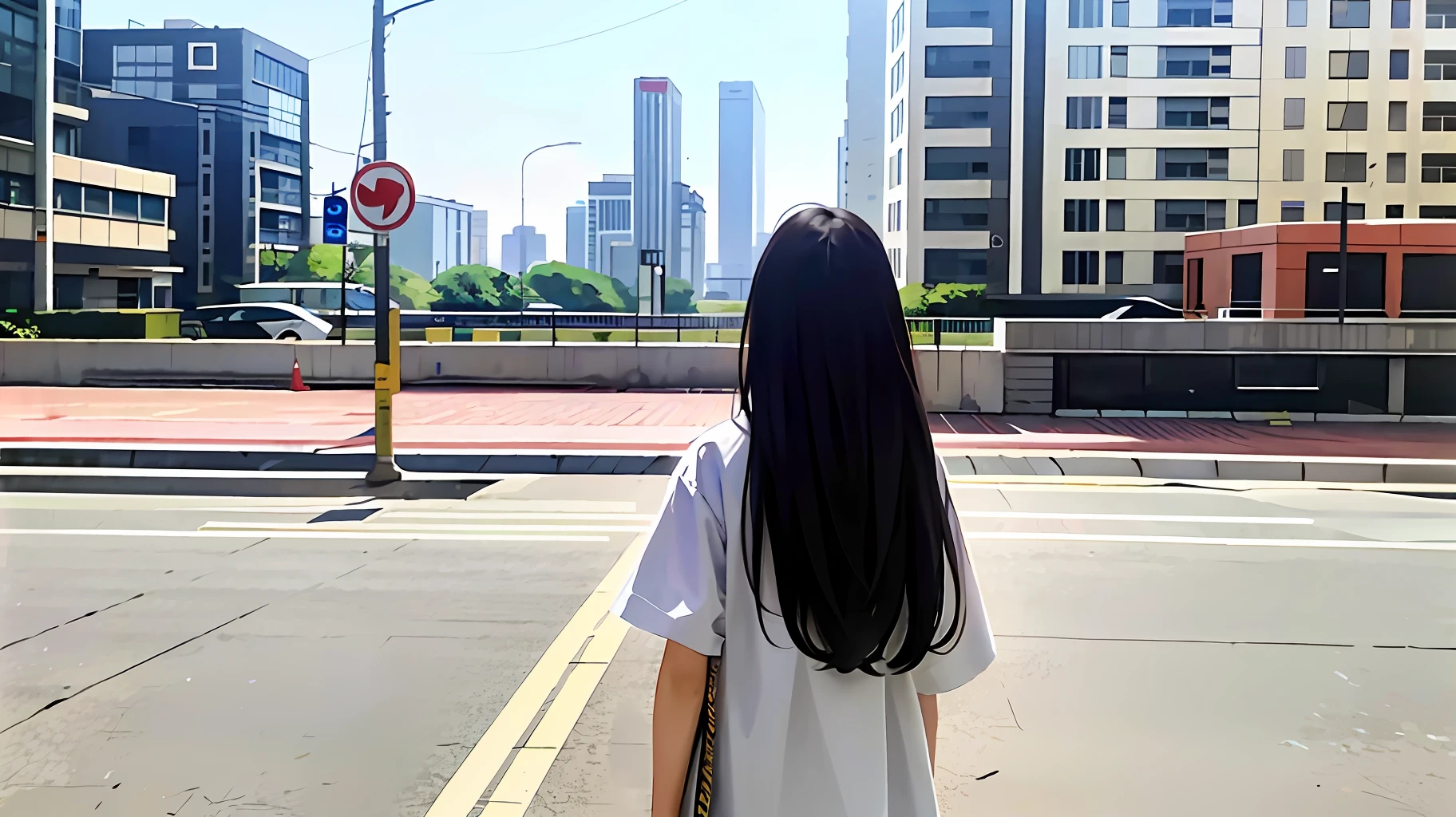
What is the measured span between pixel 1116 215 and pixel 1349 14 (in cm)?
1555

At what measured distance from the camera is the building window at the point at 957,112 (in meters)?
67.9

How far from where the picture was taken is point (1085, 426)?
1652 centimetres

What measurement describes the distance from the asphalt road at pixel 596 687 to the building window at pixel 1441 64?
64997 millimetres

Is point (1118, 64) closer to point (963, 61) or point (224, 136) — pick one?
point (963, 61)

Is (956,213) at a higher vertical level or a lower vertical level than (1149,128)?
lower

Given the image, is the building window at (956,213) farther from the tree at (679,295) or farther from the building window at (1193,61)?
the tree at (679,295)

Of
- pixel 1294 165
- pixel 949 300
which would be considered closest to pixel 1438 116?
pixel 1294 165

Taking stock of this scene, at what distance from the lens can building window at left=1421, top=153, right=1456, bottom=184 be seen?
210 ft

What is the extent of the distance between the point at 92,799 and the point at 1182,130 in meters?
69.0

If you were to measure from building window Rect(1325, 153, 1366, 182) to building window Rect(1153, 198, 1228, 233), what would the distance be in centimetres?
577

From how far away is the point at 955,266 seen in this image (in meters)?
68.3

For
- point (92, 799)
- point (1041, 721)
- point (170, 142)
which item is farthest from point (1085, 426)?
point (170, 142)

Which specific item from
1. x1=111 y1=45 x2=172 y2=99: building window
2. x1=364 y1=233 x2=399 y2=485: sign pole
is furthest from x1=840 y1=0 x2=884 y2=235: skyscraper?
x1=364 y1=233 x2=399 y2=485: sign pole

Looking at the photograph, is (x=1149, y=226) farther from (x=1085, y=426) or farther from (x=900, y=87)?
(x=1085, y=426)
